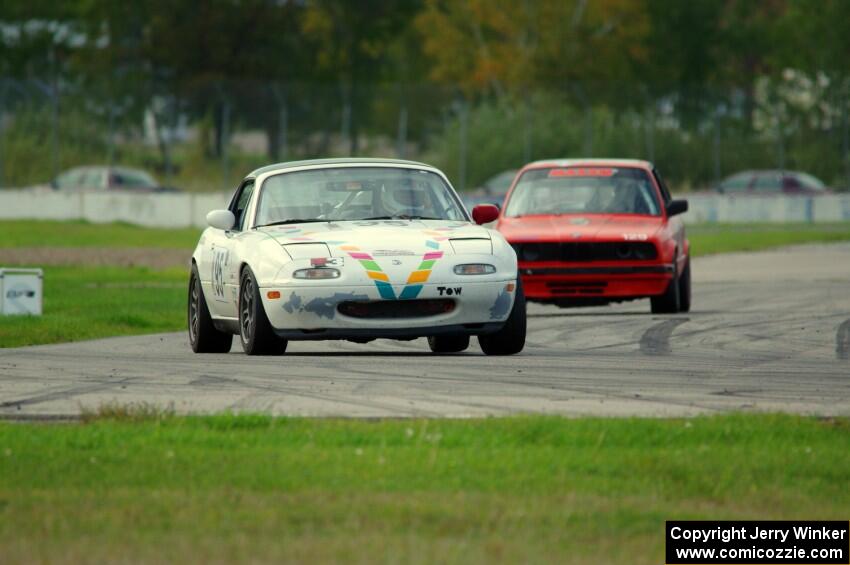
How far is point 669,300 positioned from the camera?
1889 cm

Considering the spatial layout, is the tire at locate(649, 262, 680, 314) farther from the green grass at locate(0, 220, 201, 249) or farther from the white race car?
the green grass at locate(0, 220, 201, 249)

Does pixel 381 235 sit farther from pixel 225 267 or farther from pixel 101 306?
pixel 101 306

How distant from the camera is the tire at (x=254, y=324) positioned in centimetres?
1321

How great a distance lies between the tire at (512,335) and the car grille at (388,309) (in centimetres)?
57

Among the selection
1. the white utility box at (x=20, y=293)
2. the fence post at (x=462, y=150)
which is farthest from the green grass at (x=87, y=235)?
the white utility box at (x=20, y=293)

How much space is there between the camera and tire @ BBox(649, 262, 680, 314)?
1886 cm

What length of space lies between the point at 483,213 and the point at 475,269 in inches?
66.0

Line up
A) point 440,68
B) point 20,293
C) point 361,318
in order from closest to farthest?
point 361,318, point 20,293, point 440,68

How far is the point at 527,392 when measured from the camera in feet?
35.6

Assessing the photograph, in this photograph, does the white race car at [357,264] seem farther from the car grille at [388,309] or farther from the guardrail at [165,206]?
the guardrail at [165,206]

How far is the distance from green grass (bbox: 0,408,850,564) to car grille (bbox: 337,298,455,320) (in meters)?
3.62

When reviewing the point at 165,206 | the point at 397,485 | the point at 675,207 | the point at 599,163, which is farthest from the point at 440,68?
the point at 397,485

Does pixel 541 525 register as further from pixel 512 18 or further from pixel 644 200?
pixel 512 18

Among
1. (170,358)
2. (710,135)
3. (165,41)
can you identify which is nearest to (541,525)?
(170,358)
